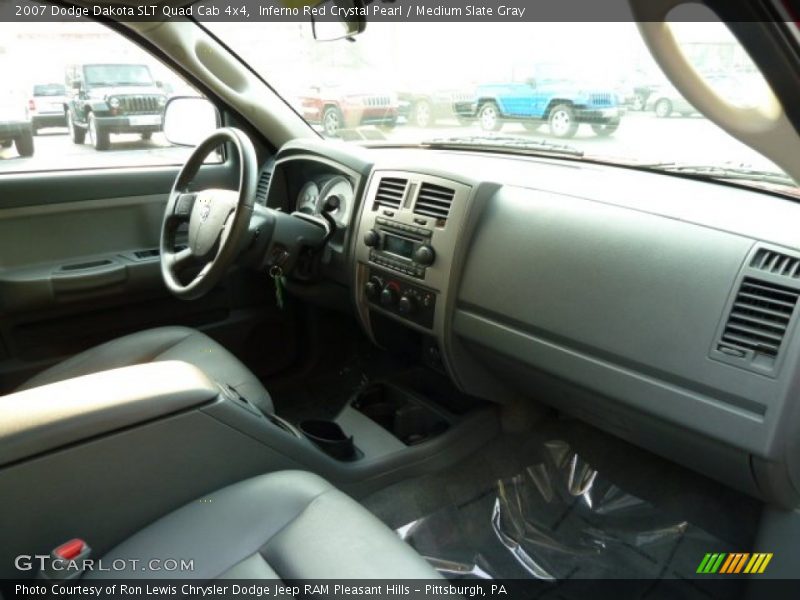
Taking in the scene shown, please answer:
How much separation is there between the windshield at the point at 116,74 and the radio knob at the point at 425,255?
135 centimetres

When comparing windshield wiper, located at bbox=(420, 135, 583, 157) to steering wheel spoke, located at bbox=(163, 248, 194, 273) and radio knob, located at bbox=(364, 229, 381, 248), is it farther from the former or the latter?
steering wheel spoke, located at bbox=(163, 248, 194, 273)

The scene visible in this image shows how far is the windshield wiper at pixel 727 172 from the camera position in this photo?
160 centimetres

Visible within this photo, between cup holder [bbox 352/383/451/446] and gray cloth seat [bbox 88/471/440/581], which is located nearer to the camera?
gray cloth seat [bbox 88/471/440/581]

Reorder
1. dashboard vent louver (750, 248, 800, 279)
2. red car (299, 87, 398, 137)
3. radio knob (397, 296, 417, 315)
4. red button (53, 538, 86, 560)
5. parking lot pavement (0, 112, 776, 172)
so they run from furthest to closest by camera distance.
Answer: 1. red car (299, 87, 398, 137)
2. radio knob (397, 296, 417, 315)
3. parking lot pavement (0, 112, 776, 172)
4. dashboard vent louver (750, 248, 800, 279)
5. red button (53, 538, 86, 560)

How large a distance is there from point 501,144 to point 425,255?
0.71 metres

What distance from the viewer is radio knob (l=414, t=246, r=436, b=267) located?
191cm

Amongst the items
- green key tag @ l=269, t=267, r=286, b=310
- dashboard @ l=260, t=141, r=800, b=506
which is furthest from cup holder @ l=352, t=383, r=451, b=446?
green key tag @ l=269, t=267, r=286, b=310

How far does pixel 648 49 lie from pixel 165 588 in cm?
113

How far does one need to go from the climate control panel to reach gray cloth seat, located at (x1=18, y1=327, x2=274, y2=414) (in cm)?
50

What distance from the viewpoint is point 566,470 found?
7.16ft

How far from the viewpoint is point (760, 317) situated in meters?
1.30

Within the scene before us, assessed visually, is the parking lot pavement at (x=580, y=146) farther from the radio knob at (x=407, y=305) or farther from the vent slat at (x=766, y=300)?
the radio knob at (x=407, y=305)

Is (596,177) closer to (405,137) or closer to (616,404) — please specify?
(616,404)

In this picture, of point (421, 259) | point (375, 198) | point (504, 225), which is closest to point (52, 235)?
point (375, 198)
